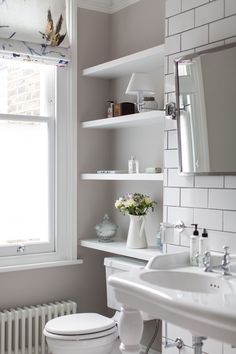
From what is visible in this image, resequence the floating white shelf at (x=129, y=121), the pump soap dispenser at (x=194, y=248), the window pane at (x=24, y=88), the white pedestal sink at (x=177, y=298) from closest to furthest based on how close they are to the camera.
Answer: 1. the white pedestal sink at (x=177, y=298)
2. the pump soap dispenser at (x=194, y=248)
3. the floating white shelf at (x=129, y=121)
4. the window pane at (x=24, y=88)

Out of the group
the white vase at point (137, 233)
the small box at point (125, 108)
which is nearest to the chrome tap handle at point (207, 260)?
the white vase at point (137, 233)

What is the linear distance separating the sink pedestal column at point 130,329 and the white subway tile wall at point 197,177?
557 mm

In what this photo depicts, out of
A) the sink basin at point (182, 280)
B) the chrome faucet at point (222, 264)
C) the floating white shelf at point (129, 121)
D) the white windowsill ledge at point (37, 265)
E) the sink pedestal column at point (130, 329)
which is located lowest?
the sink pedestal column at point (130, 329)

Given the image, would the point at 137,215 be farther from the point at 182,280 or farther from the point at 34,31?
the point at 34,31

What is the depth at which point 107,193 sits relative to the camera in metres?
3.91

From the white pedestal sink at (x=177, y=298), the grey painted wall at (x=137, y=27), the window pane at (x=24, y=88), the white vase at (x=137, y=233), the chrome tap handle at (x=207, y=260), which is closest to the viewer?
the white pedestal sink at (x=177, y=298)

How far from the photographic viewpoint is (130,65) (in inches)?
134

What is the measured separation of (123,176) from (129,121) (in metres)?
0.34

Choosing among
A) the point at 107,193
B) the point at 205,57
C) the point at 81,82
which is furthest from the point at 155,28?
the point at 107,193

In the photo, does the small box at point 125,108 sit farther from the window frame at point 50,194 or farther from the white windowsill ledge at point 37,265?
the white windowsill ledge at point 37,265

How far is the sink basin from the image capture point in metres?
2.37

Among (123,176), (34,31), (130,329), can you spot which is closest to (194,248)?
(130,329)

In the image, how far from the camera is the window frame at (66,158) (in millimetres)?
3674

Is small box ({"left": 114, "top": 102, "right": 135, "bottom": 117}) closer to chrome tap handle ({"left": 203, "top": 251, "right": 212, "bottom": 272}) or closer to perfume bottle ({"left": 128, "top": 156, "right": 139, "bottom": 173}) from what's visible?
perfume bottle ({"left": 128, "top": 156, "right": 139, "bottom": 173})
